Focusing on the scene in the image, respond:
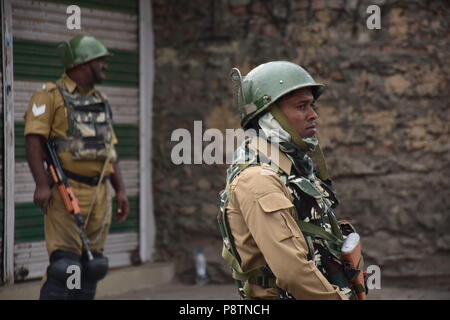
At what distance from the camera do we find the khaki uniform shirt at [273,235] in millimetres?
2719

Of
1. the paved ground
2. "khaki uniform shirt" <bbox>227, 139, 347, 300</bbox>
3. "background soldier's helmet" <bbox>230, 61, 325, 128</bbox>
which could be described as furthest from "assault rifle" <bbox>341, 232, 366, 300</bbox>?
the paved ground

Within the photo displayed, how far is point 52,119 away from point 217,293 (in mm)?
2179

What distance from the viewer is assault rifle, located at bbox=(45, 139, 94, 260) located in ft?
17.2

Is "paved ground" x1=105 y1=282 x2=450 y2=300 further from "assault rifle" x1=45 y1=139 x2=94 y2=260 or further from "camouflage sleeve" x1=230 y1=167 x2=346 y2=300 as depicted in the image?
"camouflage sleeve" x1=230 y1=167 x2=346 y2=300

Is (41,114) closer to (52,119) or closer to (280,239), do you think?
(52,119)

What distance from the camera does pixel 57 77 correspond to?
6.43m

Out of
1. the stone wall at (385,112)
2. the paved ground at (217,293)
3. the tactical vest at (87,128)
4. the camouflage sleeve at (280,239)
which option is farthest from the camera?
the stone wall at (385,112)

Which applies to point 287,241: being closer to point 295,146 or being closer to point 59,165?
point 295,146

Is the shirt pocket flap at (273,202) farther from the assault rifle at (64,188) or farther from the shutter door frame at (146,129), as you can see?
the shutter door frame at (146,129)

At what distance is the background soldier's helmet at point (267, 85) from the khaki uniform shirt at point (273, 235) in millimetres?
296

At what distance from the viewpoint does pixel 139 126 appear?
23.2ft

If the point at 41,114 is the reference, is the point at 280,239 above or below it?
below

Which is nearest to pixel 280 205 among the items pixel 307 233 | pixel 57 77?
pixel 307 233

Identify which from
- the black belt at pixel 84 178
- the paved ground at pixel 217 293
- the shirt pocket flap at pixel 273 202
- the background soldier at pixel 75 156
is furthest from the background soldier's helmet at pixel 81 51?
the shirt pocket flap at pixel 273 202
